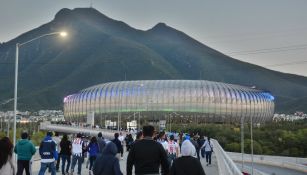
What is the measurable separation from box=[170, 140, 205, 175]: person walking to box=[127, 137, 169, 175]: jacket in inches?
28.1

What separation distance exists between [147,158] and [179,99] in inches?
5077

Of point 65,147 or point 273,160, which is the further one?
point 273,160

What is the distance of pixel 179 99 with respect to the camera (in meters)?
138

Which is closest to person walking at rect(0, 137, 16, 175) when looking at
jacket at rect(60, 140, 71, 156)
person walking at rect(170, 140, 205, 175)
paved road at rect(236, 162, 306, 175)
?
person walking at rect(170, 140, 205, 175)

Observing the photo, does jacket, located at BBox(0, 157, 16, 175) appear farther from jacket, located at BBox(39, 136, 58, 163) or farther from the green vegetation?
the green vegetation

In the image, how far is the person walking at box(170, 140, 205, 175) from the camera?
840 cm

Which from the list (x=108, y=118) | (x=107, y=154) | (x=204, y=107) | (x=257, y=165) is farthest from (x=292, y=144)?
(x=108, y=118)

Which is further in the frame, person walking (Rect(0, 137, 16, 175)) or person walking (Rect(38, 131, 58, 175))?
person walking (Rect(38, 131, 58, 175))

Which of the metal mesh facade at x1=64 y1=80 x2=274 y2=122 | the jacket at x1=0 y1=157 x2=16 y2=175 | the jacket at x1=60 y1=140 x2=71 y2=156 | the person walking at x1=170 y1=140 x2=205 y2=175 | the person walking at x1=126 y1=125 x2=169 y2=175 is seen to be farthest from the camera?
the metal mesh facade at x1=64 y1=80 x2=274 y2=122

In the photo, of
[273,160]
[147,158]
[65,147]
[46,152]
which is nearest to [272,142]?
[273,160]

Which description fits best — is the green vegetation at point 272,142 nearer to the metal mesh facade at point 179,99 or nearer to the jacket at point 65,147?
the jacket at point 65,147

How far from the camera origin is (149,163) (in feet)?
30.0

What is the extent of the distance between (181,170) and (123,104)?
134 metres

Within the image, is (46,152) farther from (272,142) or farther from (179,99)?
(179,99)
